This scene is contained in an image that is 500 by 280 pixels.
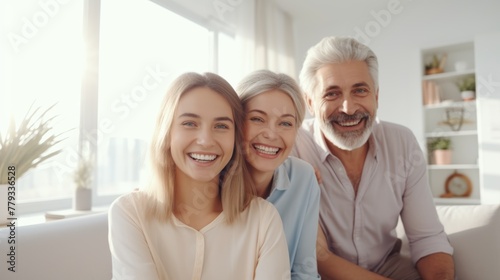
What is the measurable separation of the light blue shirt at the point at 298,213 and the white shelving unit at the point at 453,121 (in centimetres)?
357

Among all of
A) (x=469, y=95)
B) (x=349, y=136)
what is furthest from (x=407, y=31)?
(x=349, y=136)

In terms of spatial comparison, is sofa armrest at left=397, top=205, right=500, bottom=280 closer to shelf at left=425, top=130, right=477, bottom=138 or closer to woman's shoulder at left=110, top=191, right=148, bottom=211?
woman's shoulder at left=110, top=191, right=148, bottom=211

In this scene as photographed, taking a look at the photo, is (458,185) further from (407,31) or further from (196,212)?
(196,212)

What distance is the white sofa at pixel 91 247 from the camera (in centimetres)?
117

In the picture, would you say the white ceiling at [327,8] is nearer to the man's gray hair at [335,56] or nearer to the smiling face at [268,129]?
the man's gray hair at [335,56]

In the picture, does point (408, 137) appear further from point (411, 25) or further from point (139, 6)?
point (411, 25)

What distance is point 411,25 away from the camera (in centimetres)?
479

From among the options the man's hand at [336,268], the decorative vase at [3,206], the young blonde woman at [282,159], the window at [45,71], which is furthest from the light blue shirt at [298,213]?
the window at [45,71]

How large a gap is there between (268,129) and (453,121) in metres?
3.94

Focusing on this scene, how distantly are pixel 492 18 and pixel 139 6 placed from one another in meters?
3.84

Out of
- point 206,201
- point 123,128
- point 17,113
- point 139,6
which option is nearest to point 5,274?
point 206,201

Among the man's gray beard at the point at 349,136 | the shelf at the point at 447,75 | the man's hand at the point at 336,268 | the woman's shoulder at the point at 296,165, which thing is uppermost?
the shelf at the point at 447,75

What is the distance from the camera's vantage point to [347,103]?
161cm

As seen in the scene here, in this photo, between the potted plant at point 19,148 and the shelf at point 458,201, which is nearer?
the potted plant at point 19,148
